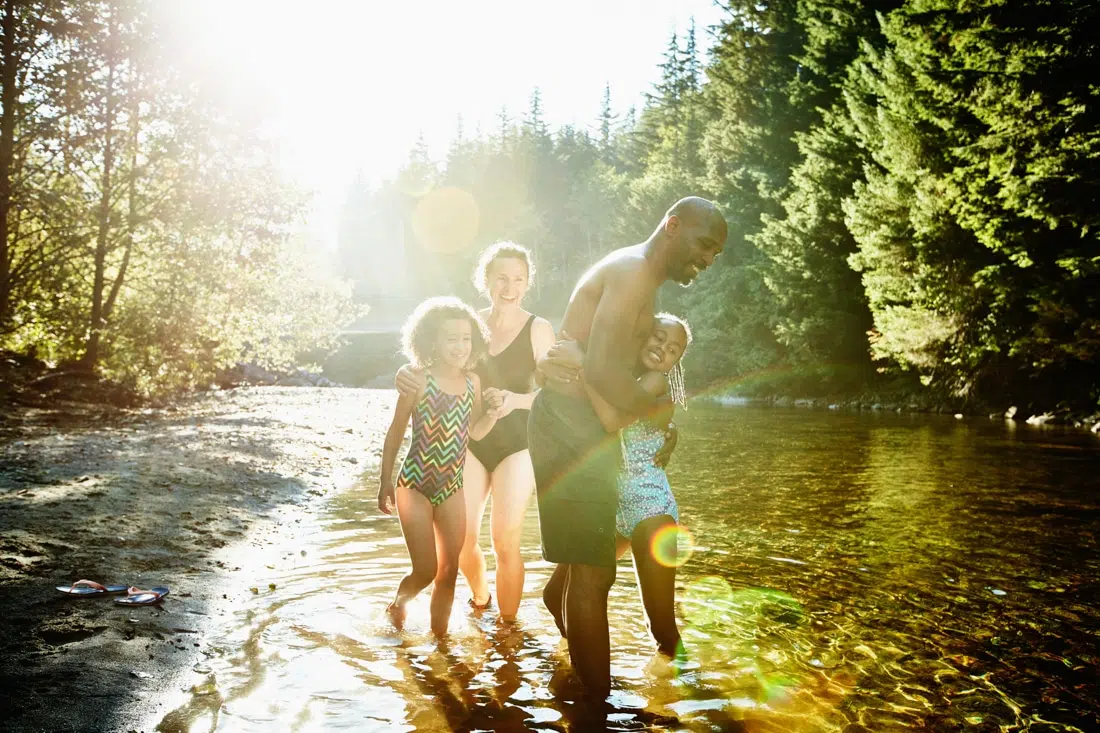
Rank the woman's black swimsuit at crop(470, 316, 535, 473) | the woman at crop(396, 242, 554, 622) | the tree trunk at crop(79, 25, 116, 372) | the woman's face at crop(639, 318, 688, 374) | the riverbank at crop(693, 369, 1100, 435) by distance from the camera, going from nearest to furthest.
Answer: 1. the woman's face at crop(639, 318, 688, 374)
2. the woman at crop(396, 242, 554, 622)
3. the woman's black swimsuit at crop(470, 316, 535, 473)
4. the tree trunk at crop(79, 25, 116, 372)
5. the riverbank at crop(693, 369, 1100, 435)

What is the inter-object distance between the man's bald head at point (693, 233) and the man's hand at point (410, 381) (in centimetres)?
188

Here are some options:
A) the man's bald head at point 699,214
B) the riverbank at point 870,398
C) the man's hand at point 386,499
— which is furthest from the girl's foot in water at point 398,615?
the riverbank at point 870,398

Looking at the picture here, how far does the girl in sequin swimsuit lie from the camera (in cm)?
445

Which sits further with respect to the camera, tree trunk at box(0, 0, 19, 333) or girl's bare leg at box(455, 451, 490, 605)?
tree trunk at box(0, 0, 19, 333)

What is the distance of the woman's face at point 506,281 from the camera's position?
577 centimetres

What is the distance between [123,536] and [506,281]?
375 centimetres

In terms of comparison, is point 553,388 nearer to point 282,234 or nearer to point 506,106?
point 282,234

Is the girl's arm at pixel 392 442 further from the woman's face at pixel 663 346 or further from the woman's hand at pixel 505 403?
the woman's face at pixel 663 346

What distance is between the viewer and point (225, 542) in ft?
23.9

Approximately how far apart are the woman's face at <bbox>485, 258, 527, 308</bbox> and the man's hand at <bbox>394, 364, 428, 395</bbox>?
2.71 ft

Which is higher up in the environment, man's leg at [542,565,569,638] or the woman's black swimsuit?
the woman's black swimsuit

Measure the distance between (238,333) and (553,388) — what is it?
62.7 feet

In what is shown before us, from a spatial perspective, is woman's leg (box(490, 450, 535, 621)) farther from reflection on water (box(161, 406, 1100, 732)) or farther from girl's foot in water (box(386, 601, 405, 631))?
girl's foot in water (box(386, 601, 405, 631))

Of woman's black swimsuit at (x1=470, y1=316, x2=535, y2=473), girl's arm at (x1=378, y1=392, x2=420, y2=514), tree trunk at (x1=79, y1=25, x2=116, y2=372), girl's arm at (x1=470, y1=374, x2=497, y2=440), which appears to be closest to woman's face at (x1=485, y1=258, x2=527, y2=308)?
woman's black swimsuit at (x1=470, y1=316, x2=535, y2=473)
